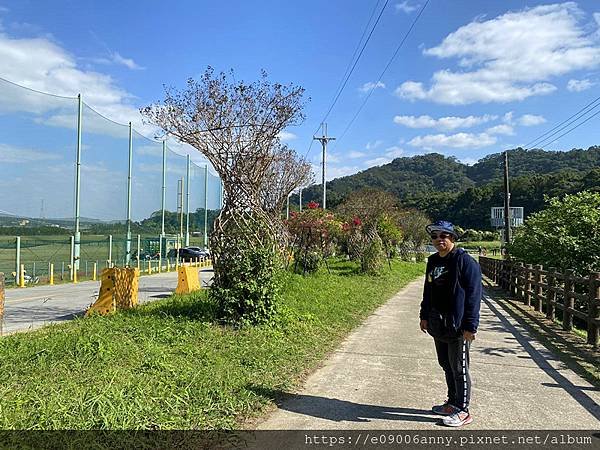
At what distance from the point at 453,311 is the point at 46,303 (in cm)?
1246

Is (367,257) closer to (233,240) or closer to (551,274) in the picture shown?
(551,274)

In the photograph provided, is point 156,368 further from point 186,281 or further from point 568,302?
point 186,281

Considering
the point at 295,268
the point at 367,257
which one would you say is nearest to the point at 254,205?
the point at 295,268

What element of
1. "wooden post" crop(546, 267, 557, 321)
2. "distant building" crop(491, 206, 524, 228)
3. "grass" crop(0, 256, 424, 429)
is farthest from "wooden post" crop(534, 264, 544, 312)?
"distant building" crop(491, 206, 524, 228)

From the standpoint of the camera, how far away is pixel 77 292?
17.1 m

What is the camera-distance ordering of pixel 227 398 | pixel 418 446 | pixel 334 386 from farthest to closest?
pixel 334 386 < pixel 227 398 < pixel 418 446

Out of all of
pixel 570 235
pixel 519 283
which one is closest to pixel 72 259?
pixel 519 283

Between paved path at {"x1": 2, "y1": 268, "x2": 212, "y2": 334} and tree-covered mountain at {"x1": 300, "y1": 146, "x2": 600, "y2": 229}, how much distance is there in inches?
930

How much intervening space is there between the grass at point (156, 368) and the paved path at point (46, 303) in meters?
2.55

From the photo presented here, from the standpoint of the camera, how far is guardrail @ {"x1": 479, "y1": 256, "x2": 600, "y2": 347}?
7.99m

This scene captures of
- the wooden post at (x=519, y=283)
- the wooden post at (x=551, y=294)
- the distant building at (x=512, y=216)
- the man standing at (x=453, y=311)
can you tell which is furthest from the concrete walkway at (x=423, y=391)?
the distant building at (x=512, y=216)

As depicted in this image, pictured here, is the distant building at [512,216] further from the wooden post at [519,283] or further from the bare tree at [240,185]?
the bare tree at [240,185]

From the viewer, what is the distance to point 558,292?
10.2 m

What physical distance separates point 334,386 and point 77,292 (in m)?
13.9
